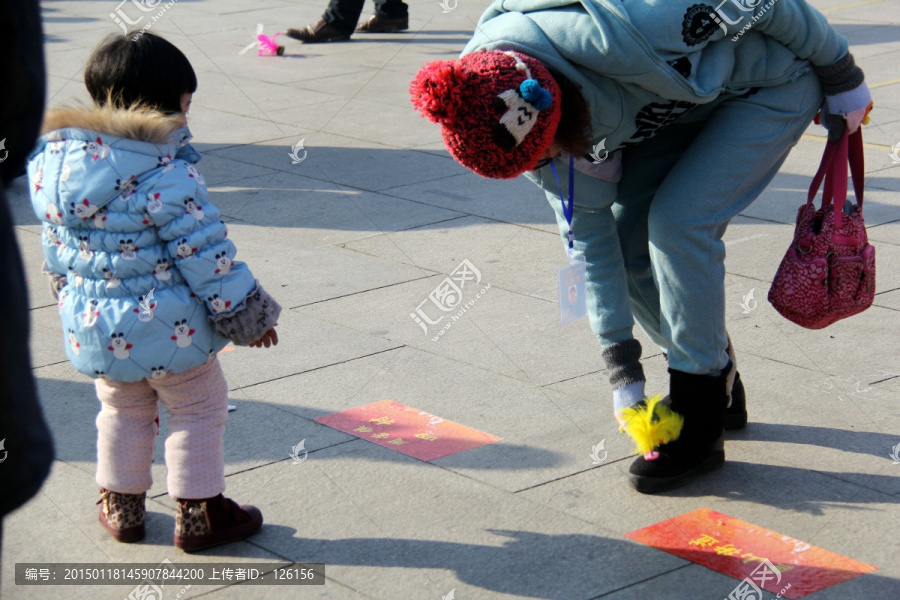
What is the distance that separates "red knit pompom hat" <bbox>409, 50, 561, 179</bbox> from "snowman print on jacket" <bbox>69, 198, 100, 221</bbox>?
907mm

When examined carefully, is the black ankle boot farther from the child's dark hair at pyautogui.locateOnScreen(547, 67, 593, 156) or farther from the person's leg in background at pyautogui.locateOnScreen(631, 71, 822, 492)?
the child's dark hair at pyautogui.locateOnScreen(547, 67, 593, 156)

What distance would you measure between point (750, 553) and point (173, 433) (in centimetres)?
166

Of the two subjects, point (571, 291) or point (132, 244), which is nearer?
point (132, 244)

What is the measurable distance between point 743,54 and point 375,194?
153 inches

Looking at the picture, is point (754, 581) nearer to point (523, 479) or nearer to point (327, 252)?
point (523, 479)

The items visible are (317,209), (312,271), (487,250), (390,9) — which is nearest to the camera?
(312,271)

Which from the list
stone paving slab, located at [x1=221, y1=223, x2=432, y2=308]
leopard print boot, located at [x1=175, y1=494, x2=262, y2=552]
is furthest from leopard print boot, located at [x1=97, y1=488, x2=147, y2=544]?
stone paving slab, located at [x1=221, y1=223, x2=432, y2=308]

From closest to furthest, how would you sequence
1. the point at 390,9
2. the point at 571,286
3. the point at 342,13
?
1. the point at 571,286
2. the point at 342,13
3. the point at 390,9

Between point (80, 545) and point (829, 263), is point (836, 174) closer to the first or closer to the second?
point (829, 263)

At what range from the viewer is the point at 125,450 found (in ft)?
10.1

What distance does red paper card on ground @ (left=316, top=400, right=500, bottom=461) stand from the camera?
364cm

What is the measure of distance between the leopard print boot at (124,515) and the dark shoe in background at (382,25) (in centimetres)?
1025

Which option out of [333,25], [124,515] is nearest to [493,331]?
[124,515]

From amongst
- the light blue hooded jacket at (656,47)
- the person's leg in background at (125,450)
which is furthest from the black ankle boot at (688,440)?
the person's leg in background at (125,450)
